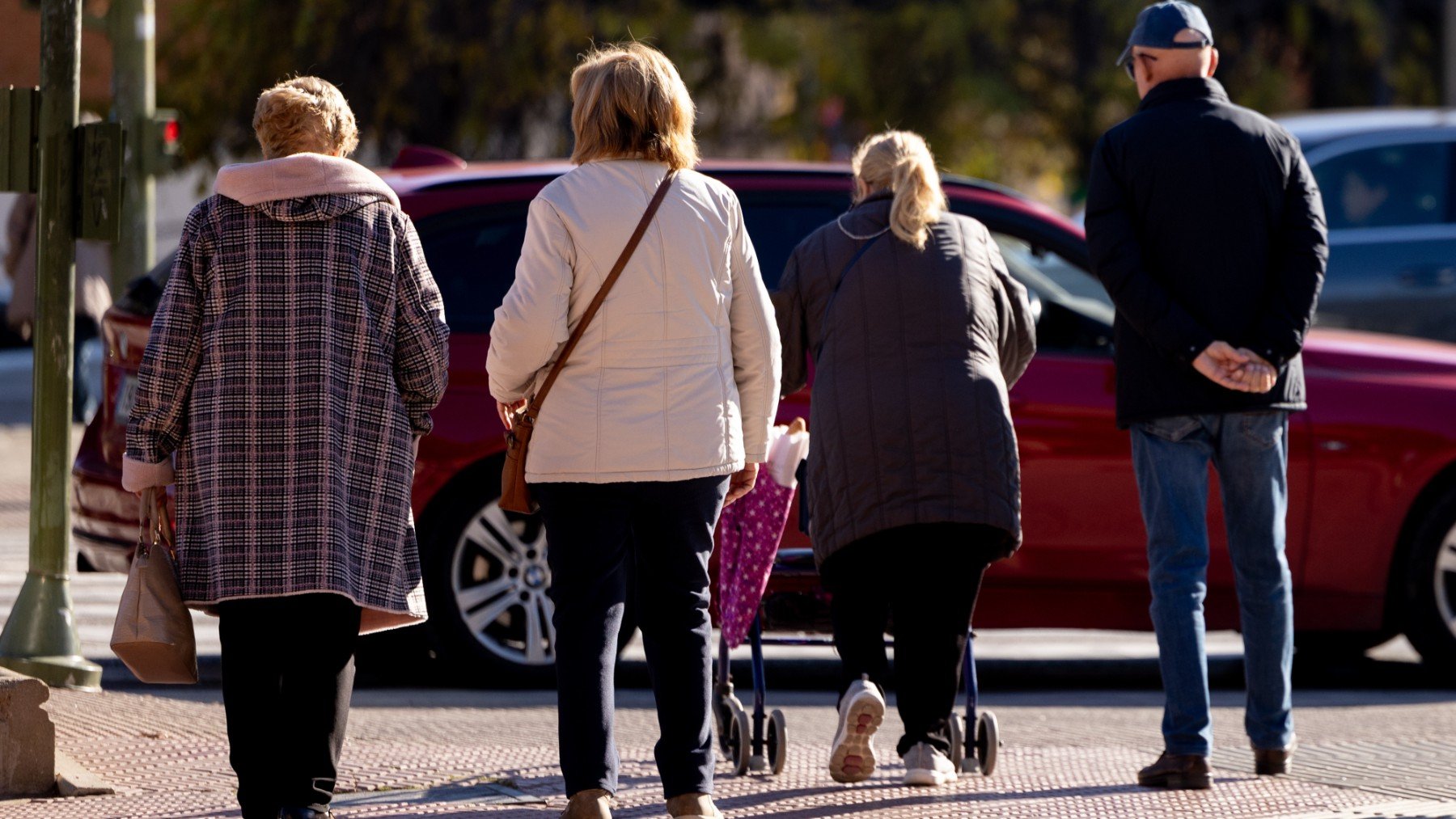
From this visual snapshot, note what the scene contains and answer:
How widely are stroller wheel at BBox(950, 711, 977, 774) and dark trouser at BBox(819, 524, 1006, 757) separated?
53 mm

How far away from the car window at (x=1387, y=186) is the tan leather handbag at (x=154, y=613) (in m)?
8.07

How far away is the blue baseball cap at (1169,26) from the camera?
5.54 m

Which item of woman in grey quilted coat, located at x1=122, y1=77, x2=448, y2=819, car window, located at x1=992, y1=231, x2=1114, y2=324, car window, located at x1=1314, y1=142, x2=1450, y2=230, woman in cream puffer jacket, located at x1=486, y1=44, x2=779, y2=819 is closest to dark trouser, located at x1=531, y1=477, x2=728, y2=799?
woman in cream puffer jacket, located at x1=486, y1=44, x2=779, y2=819

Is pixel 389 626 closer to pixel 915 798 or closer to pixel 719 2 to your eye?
pixel 915 798

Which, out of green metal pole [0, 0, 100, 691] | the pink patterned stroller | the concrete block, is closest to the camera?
the concrete block

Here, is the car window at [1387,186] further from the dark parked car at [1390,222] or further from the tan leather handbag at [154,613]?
the tan leather handbag at [154,613]

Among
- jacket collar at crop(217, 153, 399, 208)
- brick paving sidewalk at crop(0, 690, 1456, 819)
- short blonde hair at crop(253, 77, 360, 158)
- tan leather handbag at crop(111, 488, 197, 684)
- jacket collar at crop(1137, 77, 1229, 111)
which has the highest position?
jacket collar at crop(1137, 77, 1229, 111)

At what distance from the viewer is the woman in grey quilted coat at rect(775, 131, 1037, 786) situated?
209 inches

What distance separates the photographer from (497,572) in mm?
7168

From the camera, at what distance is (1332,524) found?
7.35 metres

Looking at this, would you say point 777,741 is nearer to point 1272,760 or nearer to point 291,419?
point 1272,760

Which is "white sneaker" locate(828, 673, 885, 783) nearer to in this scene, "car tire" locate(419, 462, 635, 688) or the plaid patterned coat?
the plaid patterned coat

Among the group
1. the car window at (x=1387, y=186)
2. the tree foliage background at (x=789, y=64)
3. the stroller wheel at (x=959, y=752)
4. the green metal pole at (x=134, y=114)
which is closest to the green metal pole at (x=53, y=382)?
the stroller wheel at (x=959, y=752)

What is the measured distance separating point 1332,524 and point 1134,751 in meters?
1.61
